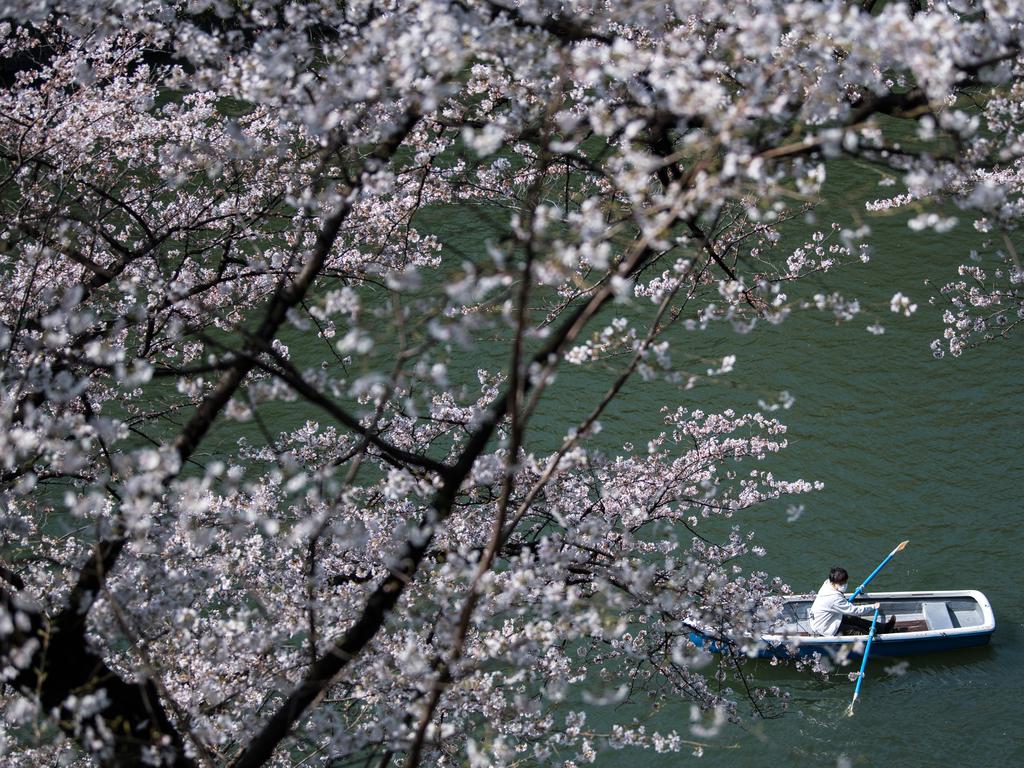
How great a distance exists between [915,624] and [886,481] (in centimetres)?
202

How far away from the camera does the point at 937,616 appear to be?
11.5 metres

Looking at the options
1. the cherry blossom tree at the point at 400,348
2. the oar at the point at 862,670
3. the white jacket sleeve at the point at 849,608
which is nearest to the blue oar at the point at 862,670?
the oar at the point at 862,670

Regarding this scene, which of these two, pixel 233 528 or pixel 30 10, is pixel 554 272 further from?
pixel 233 528

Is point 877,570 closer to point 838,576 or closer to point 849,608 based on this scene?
point 849,608

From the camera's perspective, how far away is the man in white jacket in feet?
35.4

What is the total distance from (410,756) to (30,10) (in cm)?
319

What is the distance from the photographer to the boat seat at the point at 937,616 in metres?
11.4

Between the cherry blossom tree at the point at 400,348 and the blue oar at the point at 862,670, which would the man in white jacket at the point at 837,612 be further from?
the cherry blossom tree at the point at 400,348

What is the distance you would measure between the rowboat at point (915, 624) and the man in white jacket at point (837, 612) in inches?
4.4

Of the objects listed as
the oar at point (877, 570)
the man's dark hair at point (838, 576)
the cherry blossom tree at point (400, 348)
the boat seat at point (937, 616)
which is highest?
the oar at point (877, 570)

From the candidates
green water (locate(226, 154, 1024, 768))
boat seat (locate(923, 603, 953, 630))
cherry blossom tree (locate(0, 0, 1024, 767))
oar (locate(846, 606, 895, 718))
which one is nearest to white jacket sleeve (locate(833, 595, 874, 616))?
oar (locate(846, 606, 895, 718))

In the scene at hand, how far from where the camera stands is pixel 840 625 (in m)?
11.1

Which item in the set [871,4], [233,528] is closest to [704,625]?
[233,528]

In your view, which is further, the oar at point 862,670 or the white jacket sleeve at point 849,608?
the white jacket sleeve at point 849,608
